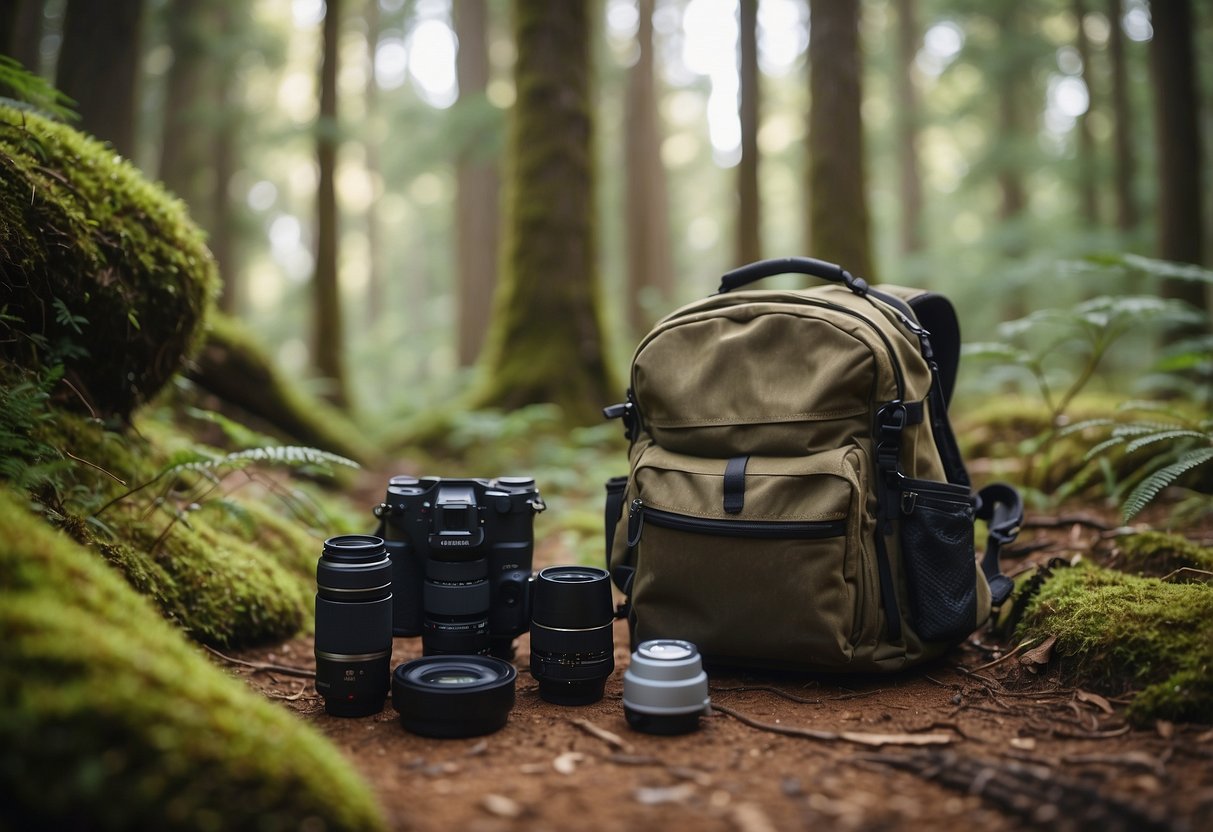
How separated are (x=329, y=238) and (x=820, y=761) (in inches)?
324

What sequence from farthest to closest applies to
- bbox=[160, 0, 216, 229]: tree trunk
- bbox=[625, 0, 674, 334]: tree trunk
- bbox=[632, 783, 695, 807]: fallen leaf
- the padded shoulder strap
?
bbox=[625, 0, 674, 334]: tree trunk → bbox=[160, 0, 216, 229]: tree trunk → the padded shoulder strap → bbox=[632, 783, 695, 807]: fallen leaf

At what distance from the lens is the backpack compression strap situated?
3.26 meters

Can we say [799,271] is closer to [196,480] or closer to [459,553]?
[459,553]

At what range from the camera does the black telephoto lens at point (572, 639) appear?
9.25 feet

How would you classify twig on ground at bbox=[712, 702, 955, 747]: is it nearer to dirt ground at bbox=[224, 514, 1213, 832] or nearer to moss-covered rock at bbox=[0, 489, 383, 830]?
dirt ground at bbox=[224, 514, 1213, 832]

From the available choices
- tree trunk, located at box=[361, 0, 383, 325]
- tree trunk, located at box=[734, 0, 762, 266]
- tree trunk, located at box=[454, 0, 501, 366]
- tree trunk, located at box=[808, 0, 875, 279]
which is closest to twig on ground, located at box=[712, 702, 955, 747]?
tree trunk, located at box=[808, 0, 875, 279]

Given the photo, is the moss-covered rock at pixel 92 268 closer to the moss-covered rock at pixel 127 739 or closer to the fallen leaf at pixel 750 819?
the moss-covered rock at pixel 127 739

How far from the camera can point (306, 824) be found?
1.60 meters

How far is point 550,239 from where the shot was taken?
A: 305 inches

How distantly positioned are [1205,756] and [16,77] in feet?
15.2

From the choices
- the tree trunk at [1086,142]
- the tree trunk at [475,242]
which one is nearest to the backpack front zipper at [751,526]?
the tree trunk at [475,242]

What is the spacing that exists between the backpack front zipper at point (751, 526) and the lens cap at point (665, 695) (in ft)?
1.72

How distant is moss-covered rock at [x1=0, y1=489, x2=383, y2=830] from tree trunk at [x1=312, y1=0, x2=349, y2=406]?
7.49 metres

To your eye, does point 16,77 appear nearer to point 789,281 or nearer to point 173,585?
point 173,585
